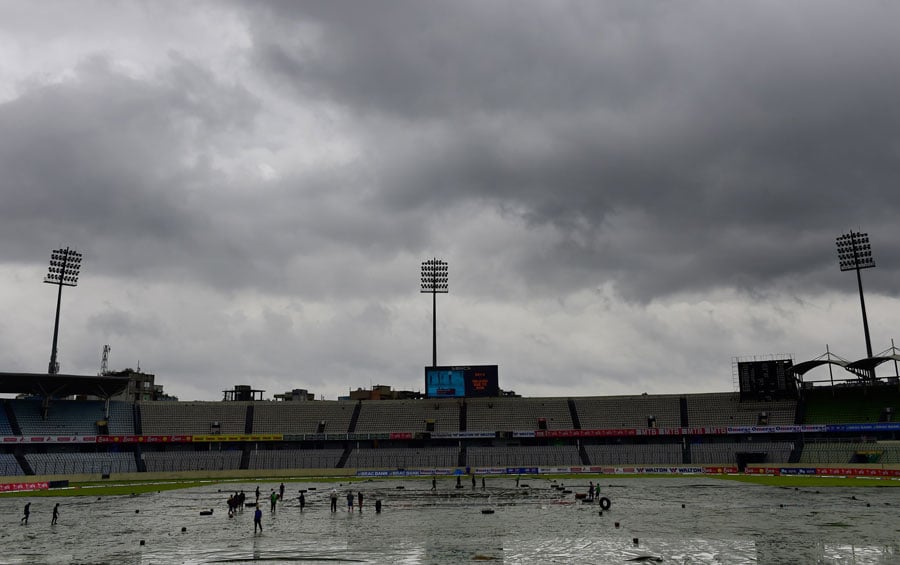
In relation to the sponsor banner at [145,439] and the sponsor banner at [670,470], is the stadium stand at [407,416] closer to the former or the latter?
the sponsor banner at [145,439]

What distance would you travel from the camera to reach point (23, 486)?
7531 cm

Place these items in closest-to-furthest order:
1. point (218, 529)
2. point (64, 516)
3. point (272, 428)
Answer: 1. point (218, 529)
2. point (64, 516)
3. point (272, 428)

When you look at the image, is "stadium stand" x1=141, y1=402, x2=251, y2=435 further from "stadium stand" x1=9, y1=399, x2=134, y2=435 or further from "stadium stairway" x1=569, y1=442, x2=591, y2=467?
"stadium stairway" x1=569, y1=442, x2=591, y2=467

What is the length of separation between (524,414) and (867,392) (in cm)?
4724

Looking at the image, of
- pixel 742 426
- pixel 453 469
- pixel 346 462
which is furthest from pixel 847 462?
pixel 346 462

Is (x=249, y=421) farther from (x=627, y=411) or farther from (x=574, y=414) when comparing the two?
(x=627, y=411)

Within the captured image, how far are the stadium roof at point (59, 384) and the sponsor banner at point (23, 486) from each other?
18.0 metres

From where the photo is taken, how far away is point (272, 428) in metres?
102

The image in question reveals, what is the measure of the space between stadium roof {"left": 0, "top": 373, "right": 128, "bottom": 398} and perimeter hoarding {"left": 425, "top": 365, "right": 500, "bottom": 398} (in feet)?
143

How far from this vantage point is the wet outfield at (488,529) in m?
31.1

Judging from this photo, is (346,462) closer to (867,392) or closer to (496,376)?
(496,376)

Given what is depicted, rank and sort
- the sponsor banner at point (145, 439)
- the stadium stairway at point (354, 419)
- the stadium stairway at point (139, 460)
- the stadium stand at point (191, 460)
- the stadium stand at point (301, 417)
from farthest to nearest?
the stadium stairway at point (354, 419), the stadium stand at point (301, 417), the sponsor banner at point (145, 439), the stadium stand at point (191, 460), the stadium stairway at point (139, 460)

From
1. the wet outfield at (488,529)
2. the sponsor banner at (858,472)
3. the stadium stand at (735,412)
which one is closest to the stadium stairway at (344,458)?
the wet outfield at (488,529)

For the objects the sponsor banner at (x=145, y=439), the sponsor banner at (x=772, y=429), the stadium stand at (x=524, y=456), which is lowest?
the stadium stand at (x=524, y=456)
